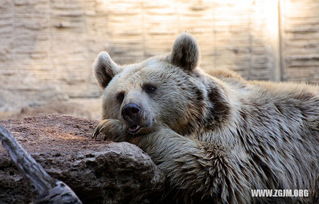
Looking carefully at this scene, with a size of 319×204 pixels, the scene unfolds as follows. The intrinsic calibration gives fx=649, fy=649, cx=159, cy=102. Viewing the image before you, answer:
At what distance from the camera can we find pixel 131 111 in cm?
543

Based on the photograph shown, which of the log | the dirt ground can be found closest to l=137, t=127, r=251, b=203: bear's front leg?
the log

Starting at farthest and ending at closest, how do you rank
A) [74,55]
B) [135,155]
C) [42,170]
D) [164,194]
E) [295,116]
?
[74,55] < [295,116] < [164,194] < [135,155] < [42,170]

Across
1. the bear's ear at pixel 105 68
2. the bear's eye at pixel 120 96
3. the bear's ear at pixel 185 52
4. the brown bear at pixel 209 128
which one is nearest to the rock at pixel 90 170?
the brown bear at pixel 209 128

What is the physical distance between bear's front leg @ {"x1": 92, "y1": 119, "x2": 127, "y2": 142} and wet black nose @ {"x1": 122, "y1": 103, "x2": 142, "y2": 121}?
0.60 feet

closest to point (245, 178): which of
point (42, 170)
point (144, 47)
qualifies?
point (42, 170)

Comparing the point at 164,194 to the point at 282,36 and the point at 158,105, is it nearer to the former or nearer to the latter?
the point at 158,105

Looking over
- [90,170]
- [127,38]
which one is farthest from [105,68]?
[127,38]

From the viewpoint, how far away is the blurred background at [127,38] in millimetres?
10445

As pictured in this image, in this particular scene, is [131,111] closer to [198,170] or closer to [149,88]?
[149,88]

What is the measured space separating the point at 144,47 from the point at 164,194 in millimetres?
5439

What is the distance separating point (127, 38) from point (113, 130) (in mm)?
5149

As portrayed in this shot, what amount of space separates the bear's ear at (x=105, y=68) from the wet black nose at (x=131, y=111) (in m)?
1.01

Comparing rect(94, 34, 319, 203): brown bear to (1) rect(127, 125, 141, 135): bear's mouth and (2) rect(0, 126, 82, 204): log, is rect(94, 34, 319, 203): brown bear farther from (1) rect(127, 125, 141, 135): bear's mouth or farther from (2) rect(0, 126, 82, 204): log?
(2) rect(0, 126, 82, 204): log

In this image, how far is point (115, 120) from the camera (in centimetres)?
568
